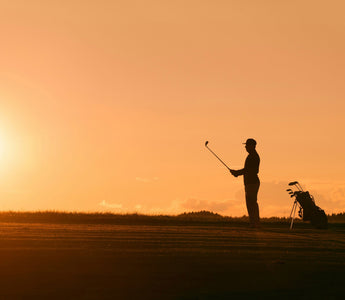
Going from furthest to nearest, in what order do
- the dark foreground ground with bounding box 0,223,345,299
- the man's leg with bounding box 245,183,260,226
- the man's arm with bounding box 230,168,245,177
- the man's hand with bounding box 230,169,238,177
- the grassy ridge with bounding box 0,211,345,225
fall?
the grassy ridge with bounding box 0,211,345,225 < the man's hand with bounding box 230,169,238,177 < the man's arm with bounding box 230,168,245,177 < the man's leg with bounding box 245,183,260,226 < the dark foreground ground with bounding box 0,223,345,299

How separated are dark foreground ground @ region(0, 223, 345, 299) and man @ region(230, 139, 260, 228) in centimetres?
662

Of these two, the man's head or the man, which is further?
the man's head

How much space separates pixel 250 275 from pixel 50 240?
6.92 metres

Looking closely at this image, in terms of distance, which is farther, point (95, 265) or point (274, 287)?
point (95, 265)

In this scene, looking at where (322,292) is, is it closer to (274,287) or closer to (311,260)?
(274,287)

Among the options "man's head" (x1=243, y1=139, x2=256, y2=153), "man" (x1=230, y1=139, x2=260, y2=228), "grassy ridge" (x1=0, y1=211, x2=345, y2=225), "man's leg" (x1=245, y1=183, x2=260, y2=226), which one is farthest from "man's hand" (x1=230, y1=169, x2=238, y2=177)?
"grassy ridge" (x1=0, y1=211, x2=345, y2=225)

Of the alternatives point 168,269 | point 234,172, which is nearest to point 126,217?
point 234,172

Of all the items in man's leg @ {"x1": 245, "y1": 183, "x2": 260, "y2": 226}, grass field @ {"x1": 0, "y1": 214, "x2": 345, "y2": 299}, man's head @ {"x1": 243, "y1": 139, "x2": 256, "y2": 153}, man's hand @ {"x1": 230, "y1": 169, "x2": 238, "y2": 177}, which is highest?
man's head @ {"x1": 243, "y1": 139, "x2": 256, "y2": 153}

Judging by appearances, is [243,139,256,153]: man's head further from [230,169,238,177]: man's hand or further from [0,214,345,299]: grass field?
[0,214,345,299]: grass field

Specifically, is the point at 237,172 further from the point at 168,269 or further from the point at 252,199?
the point at 168,269

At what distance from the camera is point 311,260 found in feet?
37.8

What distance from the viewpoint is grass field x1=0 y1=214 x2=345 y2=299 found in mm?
7988

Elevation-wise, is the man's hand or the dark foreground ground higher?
the man's hand

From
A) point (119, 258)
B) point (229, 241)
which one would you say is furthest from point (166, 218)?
point (119, 258)
